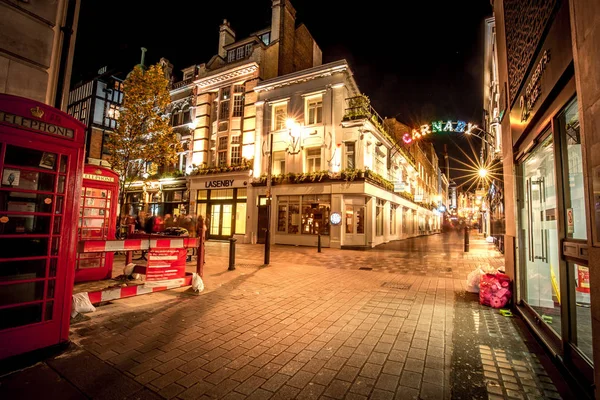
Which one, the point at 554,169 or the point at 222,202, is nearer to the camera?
the point at 554,169

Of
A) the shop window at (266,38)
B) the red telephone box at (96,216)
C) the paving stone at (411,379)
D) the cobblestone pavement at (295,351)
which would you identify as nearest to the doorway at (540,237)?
the cobblestone pavement at (295,351)

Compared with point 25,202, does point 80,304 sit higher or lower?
lower

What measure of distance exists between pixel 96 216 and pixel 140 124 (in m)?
10.4

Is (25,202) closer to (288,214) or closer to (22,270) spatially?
(22,270)

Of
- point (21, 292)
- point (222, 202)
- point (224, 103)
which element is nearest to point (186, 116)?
point (224, 103)

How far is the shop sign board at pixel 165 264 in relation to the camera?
5.40m

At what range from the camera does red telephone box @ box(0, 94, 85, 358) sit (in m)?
2.96

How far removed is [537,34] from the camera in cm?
360

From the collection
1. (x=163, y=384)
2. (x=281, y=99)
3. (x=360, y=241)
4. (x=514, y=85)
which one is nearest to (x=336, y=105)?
(x=281, y=99)

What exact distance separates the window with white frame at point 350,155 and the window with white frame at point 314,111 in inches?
104

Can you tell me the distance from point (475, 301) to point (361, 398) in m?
4.52

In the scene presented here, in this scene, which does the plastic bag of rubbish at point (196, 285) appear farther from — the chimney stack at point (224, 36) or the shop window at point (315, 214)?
the chimney stack at point (224, 36)

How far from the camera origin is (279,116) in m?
20.1

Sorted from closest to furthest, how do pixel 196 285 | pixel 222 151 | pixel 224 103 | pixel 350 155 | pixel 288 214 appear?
pixel 196 285, pixel 350 155, pixel 288 214, pixel 222 151, pixel 224 103
